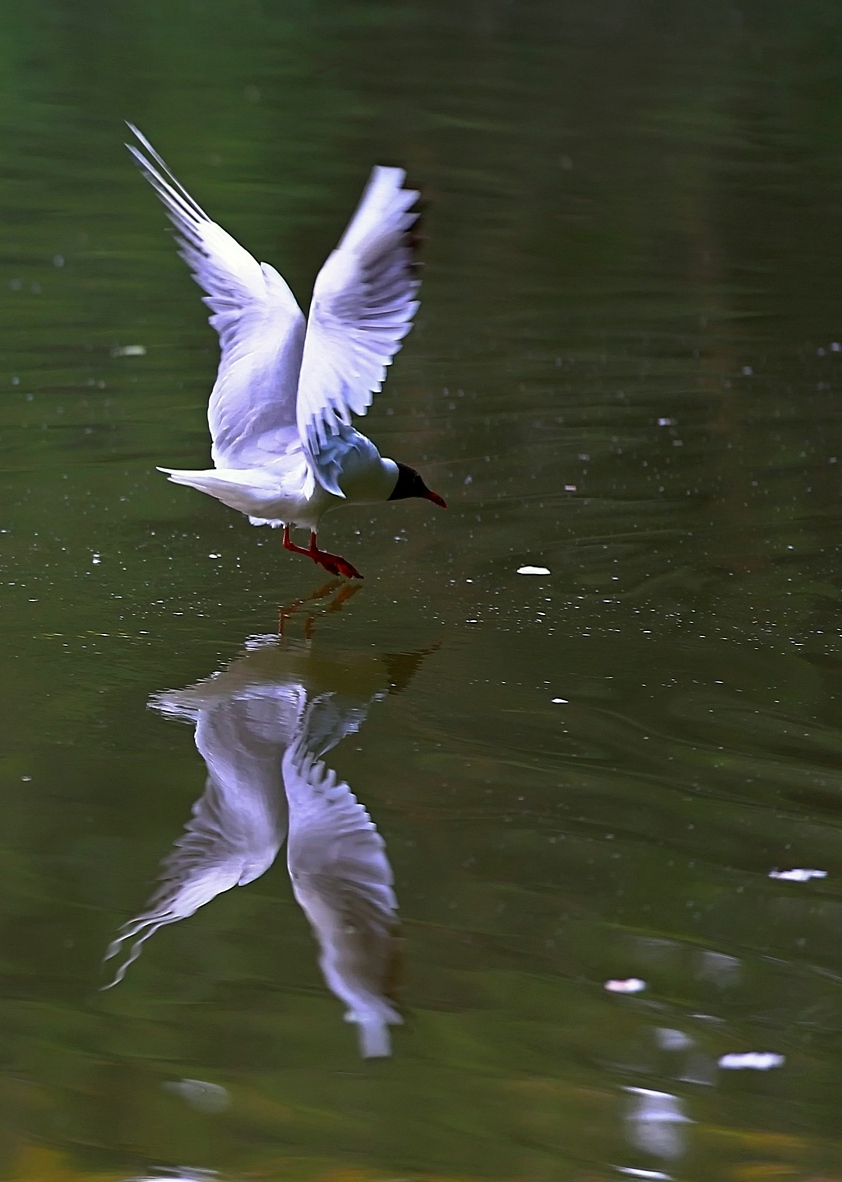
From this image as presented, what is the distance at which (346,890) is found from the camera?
396cm

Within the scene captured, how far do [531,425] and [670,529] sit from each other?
4.43ft

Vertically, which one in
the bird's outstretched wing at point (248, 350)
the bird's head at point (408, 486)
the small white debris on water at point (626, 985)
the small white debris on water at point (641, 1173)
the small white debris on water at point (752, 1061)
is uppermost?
the bird's outstretched wing at point (248, 350)

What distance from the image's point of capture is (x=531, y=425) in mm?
7621

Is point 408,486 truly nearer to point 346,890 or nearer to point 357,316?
point 357,316

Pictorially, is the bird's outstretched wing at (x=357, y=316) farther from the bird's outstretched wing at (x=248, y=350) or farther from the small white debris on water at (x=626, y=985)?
the small white debris on water at (x=626, y=985)

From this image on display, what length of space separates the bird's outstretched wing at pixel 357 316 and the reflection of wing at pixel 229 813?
2.58ft

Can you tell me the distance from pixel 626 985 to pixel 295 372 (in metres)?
2.48

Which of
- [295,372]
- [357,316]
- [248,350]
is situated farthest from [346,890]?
[248,350]

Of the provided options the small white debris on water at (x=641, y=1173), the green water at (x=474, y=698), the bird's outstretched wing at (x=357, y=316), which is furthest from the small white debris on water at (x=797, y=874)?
the bird's outstretched wing at (x=357, y=316)

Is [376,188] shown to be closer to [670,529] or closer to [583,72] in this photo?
[670,529]

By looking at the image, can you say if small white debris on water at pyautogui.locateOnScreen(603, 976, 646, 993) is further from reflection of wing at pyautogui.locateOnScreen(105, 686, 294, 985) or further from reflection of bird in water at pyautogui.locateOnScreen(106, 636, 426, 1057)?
reflection of wing at pyautogui.locateOnScreen(105, 686, 294, 985)

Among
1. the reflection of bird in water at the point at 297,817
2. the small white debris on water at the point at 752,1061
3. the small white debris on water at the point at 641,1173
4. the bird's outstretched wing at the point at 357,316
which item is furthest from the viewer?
the bird's outstretched wing at the point at 357,316

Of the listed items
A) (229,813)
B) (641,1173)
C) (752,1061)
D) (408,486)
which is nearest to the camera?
(641,1173)

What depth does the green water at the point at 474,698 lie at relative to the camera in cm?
327
